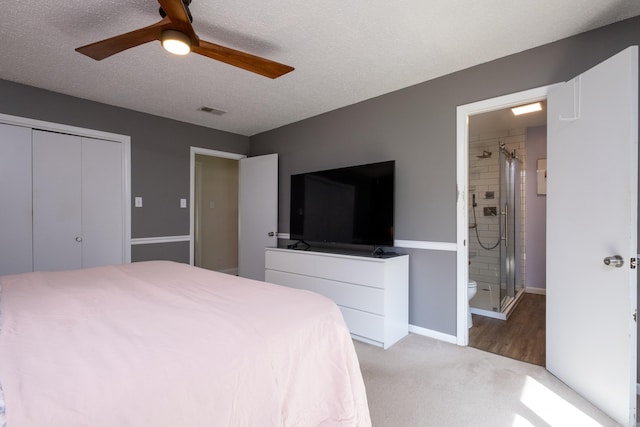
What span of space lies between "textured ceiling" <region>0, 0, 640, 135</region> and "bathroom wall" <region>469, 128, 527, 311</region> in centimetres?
206

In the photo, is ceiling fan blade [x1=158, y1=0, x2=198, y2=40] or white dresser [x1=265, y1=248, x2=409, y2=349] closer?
ceiling fan blade [x1=158, y1=0, x2=198, y2=40]

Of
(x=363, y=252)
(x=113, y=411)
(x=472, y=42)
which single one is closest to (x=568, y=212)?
(x=472, y=42)

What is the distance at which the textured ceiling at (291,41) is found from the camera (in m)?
1.76

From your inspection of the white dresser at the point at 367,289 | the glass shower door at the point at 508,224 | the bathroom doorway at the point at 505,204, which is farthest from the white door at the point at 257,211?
the glass shower door at the point at 508,224

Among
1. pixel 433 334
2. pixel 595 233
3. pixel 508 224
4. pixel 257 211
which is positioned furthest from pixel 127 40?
pixel 508 224

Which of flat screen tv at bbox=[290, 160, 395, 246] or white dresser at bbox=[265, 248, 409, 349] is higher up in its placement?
flat screen tv at bbox=[290, 160, 395, 246]

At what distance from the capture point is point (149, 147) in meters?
3.56

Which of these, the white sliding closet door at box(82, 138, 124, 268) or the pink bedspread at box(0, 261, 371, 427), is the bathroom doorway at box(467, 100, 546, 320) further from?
the white sliding closet door at box(82, 138, 124, 268)

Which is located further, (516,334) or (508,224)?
(508,224)

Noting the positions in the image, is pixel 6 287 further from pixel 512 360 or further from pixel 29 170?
pixel 512 360

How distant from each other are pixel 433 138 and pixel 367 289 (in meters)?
1.49

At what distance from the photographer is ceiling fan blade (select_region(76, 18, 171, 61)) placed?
4.94ft

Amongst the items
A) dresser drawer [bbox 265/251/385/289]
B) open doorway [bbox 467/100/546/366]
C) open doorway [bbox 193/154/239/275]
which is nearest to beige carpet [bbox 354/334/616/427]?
dresser drawer [bbox 265/251/385/289]

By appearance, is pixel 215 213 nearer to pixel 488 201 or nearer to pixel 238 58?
pixel 238 58
